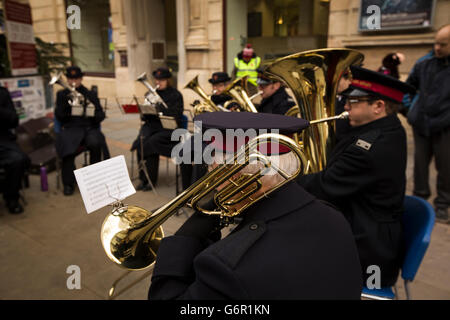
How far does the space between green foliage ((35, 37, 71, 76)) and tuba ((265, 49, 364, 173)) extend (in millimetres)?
5100

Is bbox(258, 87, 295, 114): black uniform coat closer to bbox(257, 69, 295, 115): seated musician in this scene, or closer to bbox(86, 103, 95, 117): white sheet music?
bbox(257, 69, 295, 115): seated musician

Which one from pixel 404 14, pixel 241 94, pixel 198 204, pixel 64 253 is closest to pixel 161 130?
pixel 241 94

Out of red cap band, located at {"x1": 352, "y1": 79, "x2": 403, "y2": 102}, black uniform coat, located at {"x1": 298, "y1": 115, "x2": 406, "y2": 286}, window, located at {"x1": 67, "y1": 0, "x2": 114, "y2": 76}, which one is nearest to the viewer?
black uniform coat, located at {"x1": 298, "y1": 115, "x2": 406, "y2": 286}

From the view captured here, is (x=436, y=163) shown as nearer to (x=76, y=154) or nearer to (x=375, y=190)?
(x=375, y=190)

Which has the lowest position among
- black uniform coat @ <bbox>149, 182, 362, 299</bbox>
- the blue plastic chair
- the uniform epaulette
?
the blue plastic chair

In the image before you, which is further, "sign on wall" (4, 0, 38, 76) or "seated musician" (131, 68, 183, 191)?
"sign on wall" (4, 0, 38, 76)

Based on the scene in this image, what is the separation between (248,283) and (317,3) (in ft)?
25.9

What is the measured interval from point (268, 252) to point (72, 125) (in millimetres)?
4489

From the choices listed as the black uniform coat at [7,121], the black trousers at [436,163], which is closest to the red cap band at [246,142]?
the black trousers at [436,163]

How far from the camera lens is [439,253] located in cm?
299

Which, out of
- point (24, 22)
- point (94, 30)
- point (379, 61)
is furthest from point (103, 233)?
point (94, 30)

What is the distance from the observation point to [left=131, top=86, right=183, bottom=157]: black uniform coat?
4.62 m

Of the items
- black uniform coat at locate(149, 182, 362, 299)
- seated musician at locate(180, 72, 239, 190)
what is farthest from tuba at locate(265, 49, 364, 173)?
seated musician at locate(180, 72, 239, 190)
